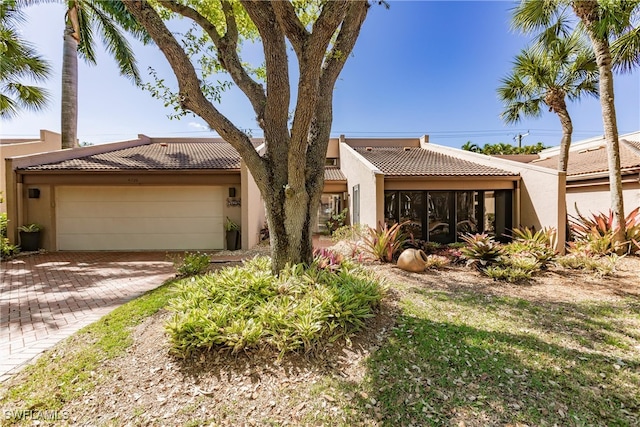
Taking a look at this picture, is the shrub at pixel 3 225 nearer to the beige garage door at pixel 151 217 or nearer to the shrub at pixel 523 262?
the beige garage door at pixel 151 217

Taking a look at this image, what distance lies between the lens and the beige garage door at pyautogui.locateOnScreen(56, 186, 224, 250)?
10758mm

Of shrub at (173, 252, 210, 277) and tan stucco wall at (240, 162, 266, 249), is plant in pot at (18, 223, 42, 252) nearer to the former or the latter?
tan stucco wall at (240, 162, 266, 249)

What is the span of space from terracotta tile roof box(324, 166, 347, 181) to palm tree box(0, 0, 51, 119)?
42.4 ft

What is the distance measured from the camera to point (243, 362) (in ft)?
10.4

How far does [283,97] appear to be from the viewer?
433cm

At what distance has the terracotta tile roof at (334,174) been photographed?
50.6 feet

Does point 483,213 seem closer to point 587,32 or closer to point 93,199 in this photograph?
point 587,32

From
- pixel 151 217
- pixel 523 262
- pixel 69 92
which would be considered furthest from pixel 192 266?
pixel 69 92

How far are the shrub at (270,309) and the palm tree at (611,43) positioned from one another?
831 centimetres

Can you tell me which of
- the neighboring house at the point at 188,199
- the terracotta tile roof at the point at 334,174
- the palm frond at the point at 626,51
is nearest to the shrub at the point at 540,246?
the neighboring house at the point at 188,199

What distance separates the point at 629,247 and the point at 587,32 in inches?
247

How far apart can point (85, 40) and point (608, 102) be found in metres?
21.0

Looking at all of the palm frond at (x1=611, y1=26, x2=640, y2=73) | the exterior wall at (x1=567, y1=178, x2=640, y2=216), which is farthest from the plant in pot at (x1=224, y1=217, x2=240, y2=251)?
the palm frond at (x1=611, y1=26, x2=640, y2=73)

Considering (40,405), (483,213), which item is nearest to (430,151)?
(483,213)
